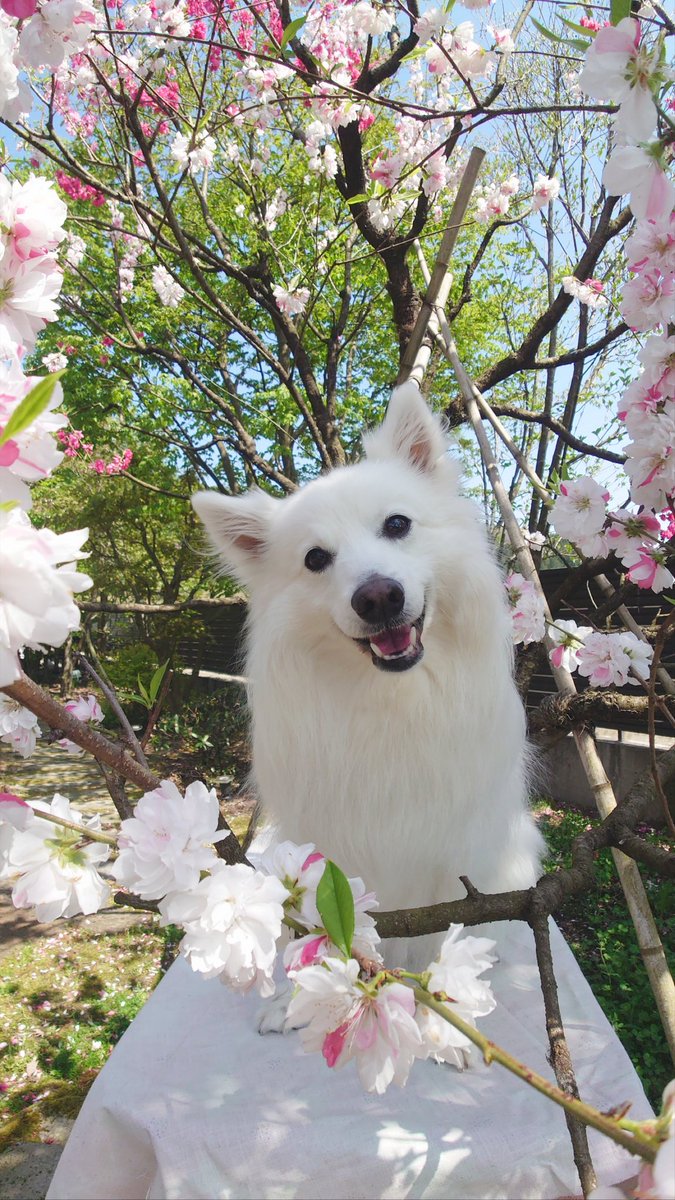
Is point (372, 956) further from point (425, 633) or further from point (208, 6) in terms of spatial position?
point (208, 6)

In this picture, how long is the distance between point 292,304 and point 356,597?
348 cm

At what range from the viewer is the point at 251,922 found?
0.72 metres

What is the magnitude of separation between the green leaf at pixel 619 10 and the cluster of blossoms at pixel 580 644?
140 cm

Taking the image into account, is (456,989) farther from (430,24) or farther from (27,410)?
(430,24)

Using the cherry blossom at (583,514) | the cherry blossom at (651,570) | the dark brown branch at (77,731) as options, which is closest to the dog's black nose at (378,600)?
the cherry blossom at (583,514)

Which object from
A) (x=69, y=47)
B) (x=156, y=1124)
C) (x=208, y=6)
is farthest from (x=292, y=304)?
(x=156, y=1124)

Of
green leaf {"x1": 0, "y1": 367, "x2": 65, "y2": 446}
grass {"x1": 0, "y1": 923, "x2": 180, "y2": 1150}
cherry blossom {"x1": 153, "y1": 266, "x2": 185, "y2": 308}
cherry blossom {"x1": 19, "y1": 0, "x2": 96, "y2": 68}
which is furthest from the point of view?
cherry blossom {"x1": 153, "y1": 266, "x2": 185, "y2": 308}

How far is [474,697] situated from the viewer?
69.9 inches

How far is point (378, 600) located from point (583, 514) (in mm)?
514

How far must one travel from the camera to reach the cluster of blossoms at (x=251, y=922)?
2.14ft

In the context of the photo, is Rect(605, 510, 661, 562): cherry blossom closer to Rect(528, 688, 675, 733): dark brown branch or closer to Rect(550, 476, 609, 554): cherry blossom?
Rect(550, 476, 609, 554): cherry blossom

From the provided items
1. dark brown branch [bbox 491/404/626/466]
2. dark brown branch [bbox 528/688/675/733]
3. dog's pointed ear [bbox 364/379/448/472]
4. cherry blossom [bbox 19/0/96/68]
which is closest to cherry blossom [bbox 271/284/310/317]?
dark brown branch [bbox 491/404/626/466]

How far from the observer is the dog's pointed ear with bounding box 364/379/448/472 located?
202 centimetres

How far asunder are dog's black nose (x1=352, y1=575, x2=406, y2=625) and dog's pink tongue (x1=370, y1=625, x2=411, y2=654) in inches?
1.6
